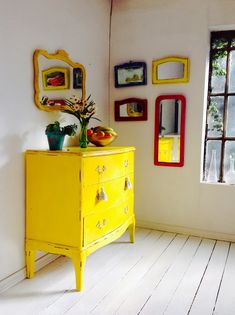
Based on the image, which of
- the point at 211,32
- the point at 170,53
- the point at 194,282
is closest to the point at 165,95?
the point at 170,53

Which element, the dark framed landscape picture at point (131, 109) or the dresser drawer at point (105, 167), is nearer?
the dresser drawer at point (105, 167)

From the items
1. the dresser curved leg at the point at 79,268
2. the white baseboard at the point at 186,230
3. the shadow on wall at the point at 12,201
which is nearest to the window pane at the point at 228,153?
the white baseboard at the point at 186,230

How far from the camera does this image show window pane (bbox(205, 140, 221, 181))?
9.84 ft

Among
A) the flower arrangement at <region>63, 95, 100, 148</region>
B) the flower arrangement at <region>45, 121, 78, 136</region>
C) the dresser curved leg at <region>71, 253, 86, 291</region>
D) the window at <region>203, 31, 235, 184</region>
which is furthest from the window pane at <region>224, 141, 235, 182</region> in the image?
the dresser curved leg at <region>71, 253, 86, 291</region>

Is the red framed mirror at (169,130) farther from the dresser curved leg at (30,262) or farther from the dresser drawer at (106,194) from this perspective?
the dresser curved leg at (30,262)

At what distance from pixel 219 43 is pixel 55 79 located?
5.11 feet

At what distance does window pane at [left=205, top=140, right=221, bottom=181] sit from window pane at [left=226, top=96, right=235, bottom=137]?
135 millimetres

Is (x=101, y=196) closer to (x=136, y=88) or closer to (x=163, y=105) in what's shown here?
(x=163, y=105)

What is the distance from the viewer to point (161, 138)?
306cm

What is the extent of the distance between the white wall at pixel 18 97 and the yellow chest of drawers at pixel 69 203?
0.09 m

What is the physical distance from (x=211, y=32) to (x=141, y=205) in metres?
1.77

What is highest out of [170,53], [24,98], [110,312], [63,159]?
[170,53]

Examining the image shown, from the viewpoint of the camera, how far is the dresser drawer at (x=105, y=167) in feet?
6.70

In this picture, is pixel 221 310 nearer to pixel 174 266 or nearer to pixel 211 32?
pixel 174 266
